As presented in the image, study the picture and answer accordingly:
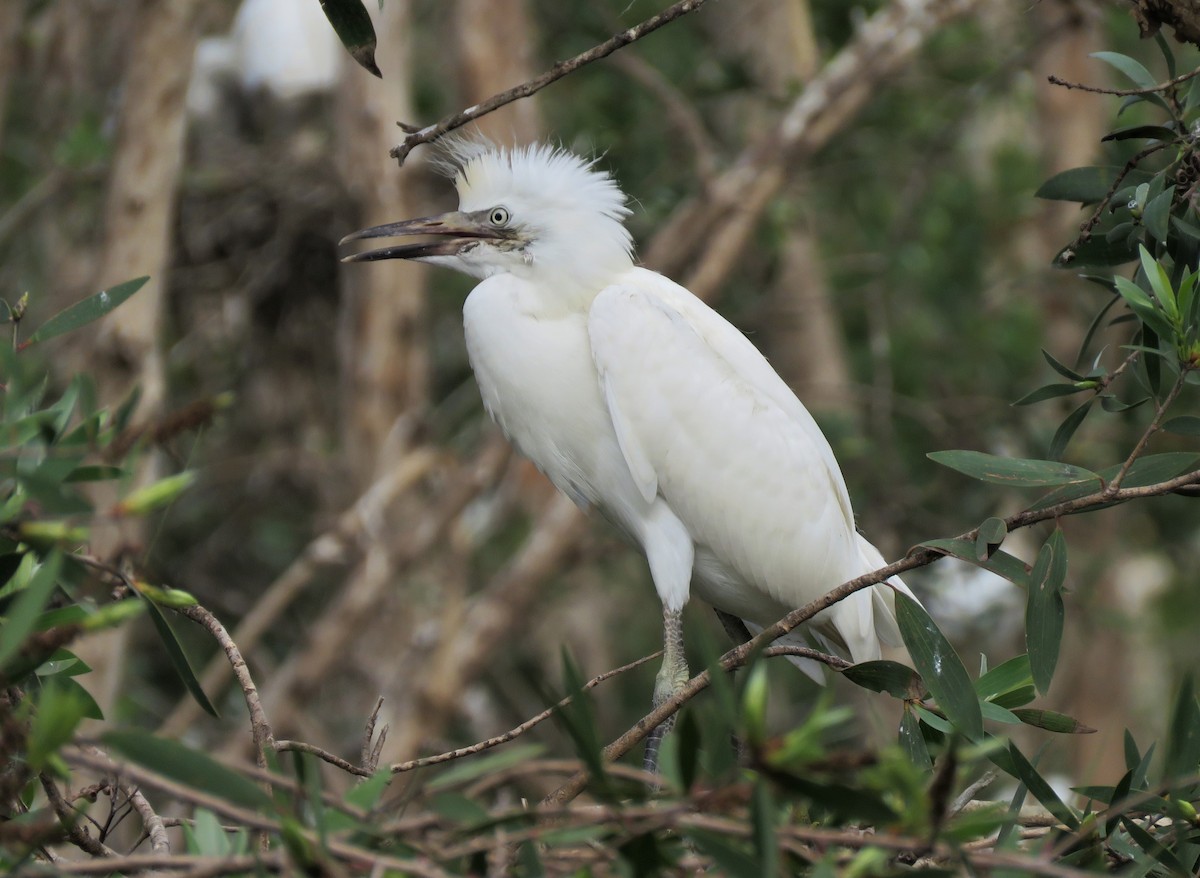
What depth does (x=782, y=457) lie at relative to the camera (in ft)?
10.2

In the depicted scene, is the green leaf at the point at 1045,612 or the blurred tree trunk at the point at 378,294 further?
the blurred tree trunk at the point at 378,294

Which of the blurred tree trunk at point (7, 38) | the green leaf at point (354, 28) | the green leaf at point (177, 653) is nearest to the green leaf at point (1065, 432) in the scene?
the green leaf at point (354, 28)

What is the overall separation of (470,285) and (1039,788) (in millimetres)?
5764

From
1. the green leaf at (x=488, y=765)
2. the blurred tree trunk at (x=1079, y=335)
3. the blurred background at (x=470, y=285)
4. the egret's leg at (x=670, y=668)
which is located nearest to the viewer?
the green leaf at (x=488, y=765)

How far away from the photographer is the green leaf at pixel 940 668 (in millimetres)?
1937

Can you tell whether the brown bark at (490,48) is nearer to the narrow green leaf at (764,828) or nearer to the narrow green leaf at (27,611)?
the narrow green leaf at (27,611)

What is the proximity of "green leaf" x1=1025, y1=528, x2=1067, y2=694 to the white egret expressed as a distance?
94 centimetres

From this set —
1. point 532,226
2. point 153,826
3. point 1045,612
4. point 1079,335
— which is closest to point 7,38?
point 532,226

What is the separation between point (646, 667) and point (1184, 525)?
3.15 metres

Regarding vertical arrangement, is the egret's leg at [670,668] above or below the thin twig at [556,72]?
below

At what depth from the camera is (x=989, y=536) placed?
189cm

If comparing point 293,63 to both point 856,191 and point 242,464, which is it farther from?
point 856,191

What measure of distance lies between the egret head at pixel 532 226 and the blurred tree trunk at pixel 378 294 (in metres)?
3.00

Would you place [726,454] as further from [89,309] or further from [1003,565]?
[89,309]
